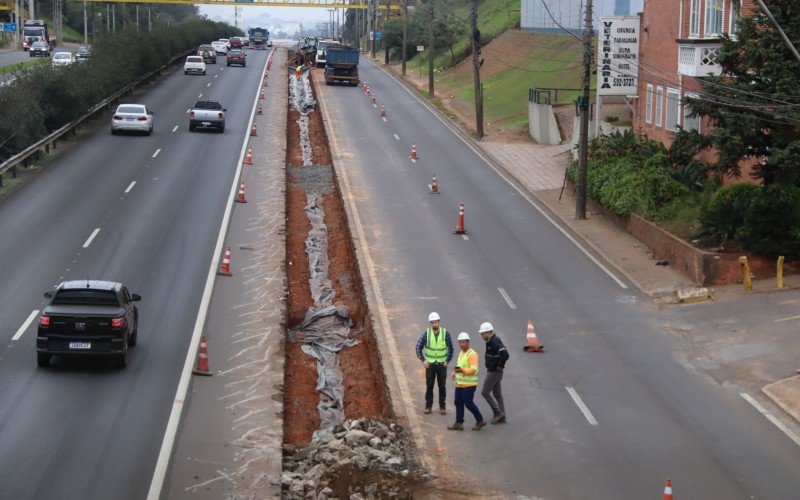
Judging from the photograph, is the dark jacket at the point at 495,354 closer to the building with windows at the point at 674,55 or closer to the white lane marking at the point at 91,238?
the white lane marking at the point at 91,238

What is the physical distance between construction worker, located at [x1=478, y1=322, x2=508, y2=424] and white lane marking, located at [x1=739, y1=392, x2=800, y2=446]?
456 cm

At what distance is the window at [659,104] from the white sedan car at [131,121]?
22.8 meters

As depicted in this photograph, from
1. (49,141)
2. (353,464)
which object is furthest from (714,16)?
(49,141)

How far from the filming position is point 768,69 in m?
26.1

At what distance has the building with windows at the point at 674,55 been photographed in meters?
34.2

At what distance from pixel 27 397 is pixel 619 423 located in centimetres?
974

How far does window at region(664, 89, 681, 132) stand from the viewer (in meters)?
39.4

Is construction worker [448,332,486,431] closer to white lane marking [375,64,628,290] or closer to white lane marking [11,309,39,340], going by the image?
white lane marking [11,309,39,340]

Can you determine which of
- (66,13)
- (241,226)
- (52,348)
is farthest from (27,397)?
(66,13)

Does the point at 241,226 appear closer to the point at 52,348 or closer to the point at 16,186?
the point at 16,186

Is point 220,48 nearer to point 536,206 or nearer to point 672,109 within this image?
point 672,109

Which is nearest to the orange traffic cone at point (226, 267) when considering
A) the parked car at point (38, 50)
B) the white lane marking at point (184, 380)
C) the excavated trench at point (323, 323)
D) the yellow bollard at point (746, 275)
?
the white lane marking at point (184, 380)

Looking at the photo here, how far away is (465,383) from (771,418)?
5517 millimetres

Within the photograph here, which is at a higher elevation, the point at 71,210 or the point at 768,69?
the point at 768,69
